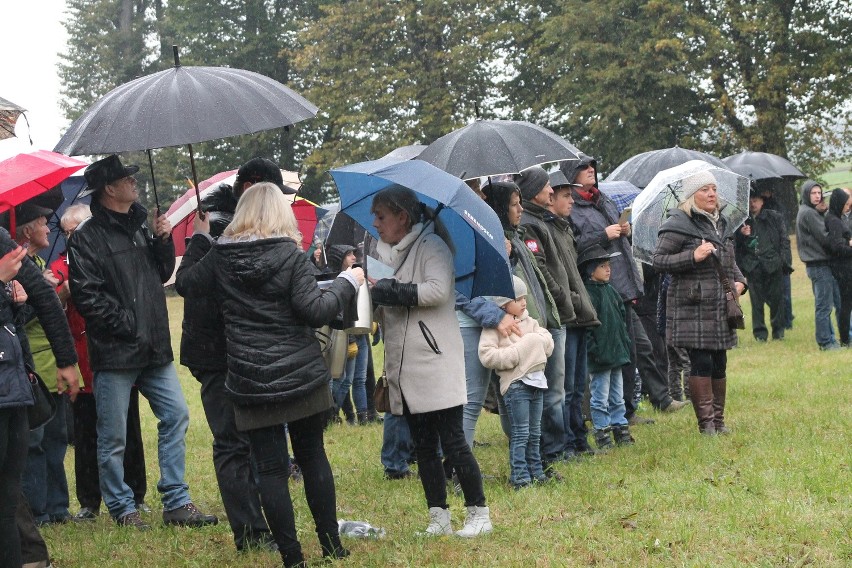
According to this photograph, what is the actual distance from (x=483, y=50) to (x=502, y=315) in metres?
35.0

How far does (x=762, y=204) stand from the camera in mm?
16156

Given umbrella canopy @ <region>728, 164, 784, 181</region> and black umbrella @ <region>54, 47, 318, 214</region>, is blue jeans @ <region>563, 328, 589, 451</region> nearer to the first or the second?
black umbrella @ <region>54, 47, 318, 214</region>

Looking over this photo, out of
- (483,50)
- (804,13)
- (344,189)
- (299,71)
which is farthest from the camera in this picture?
(299,71)

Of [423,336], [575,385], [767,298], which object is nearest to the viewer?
[423,336]

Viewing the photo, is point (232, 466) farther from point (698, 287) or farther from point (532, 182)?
point (698, 287)

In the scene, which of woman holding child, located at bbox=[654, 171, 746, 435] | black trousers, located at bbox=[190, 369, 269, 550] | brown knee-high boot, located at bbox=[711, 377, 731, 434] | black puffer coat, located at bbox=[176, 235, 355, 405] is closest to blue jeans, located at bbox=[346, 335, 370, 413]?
woman holding child, located at bbox=[654, 171, 746, 435]

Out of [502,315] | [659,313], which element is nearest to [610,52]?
[659,313]

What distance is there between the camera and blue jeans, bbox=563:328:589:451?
848cm

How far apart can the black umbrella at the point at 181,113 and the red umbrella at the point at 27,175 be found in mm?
177

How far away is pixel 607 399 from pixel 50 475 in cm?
416

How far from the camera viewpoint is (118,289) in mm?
6746

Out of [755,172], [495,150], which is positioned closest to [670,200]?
[495,150]

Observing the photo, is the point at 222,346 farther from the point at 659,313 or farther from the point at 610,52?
the point at 610,52

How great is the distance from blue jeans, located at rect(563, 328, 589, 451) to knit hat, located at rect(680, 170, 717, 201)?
54.2 inches
